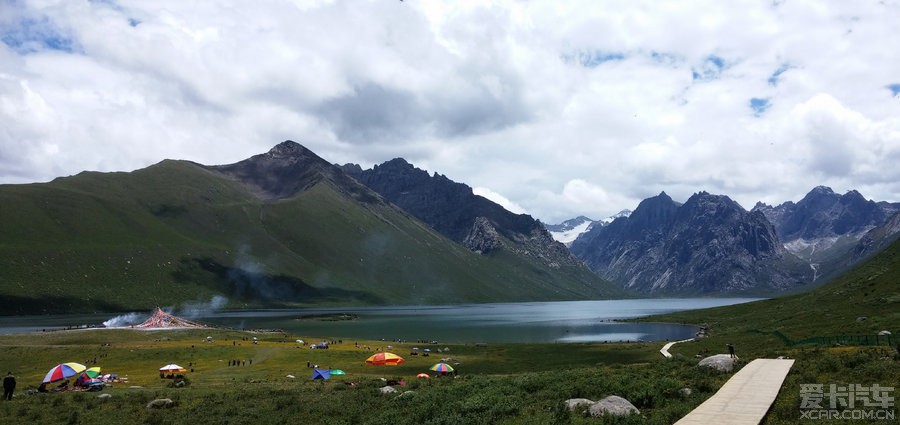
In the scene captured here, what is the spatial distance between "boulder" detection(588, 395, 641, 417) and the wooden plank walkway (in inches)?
113

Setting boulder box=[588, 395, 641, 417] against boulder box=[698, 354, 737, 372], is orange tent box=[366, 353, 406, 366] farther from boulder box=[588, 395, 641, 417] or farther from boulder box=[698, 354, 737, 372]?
boulder box=[588, 395, 641, 417]

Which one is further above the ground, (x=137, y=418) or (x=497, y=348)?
(x=137, y=418)

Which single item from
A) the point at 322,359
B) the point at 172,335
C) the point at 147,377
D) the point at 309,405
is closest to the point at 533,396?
the point at 309,405

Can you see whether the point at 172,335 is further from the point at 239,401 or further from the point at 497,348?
the point at 239,401

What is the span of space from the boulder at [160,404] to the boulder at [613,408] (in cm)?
3072

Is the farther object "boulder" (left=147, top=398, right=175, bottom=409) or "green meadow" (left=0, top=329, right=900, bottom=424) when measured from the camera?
"boulder" (left=147, top=398, right=175, bottom=409)

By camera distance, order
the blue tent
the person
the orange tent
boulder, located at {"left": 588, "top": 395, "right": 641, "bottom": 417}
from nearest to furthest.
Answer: boulder, located at {"left": 588, "top": 395, "right": 641, "bottom": 417} < the person < the blue tent < the orange tent

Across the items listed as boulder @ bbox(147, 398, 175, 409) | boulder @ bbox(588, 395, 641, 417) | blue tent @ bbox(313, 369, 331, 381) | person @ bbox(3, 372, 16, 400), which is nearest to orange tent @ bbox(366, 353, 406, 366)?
blue tent @ bbox(313, 369, 331, 381)

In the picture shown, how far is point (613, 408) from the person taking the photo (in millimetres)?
24078

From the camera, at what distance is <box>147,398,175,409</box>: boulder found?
38406 millimetres

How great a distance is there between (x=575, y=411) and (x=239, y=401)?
26974mm

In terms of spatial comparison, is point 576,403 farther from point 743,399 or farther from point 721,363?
point 721,363

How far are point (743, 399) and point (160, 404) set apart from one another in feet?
123

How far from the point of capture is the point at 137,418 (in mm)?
34844
